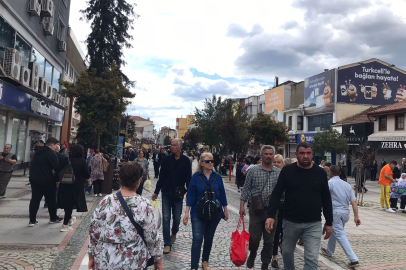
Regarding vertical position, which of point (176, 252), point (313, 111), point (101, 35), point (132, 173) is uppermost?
point (101, 35)

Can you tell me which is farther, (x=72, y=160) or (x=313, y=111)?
(x=313, y=111)

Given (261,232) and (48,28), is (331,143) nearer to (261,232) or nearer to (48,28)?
(48,28)

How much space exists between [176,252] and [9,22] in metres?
13.5

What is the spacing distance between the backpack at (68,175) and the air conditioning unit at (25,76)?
36.5ft

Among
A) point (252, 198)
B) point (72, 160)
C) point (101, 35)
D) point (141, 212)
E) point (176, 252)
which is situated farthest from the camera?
point (101, 35)

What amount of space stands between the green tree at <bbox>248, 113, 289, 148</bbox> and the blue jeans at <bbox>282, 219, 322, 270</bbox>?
71.3 ft

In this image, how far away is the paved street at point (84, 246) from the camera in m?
5.23

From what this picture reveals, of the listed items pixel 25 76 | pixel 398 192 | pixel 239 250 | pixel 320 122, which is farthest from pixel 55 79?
pixel 320 122

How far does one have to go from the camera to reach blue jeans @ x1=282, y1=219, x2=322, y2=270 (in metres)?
3.98

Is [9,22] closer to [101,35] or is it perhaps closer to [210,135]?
[101,35]

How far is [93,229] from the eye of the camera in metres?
2.87

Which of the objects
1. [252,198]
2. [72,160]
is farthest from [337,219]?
[72,160]

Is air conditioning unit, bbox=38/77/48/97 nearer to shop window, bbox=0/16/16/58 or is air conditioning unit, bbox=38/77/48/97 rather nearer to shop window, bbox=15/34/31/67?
shop window, bbox=15/34/31/67

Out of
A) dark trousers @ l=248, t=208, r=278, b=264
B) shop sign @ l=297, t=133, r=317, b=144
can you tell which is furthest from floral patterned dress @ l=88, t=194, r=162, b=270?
shop sign @ l=297, t=133, r=317, b=144
